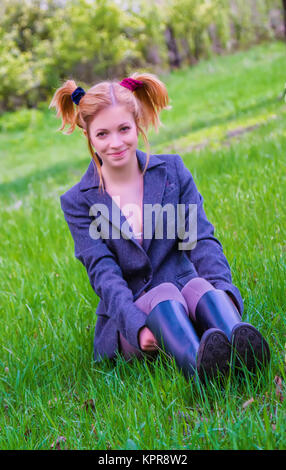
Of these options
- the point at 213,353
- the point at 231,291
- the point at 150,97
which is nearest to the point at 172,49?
the point at 150,97

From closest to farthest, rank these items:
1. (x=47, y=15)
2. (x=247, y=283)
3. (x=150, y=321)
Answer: (x=150, y=321) → (x=247, y=283) → (x=47, y=15)

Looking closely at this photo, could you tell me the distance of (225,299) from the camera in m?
2.06

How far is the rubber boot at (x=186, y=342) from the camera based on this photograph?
1792 mm

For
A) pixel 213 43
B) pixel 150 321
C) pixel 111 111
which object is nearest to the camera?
pixel 150 321

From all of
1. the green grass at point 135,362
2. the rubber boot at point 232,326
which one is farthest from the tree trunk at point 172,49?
the rubber boot at point 232,326

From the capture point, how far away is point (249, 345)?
5.98 ft

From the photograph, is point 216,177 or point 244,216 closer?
point 244,216

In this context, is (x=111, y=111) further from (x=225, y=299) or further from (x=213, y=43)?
(x=213, y=43)

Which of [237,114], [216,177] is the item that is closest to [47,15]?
[237,114]

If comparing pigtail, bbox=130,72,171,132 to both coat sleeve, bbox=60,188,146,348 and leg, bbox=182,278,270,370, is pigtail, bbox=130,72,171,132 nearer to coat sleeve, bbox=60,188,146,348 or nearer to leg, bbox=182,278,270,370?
coat sleeve, bbox=60,188,146,348

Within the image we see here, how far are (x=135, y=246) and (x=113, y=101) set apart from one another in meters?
0.63

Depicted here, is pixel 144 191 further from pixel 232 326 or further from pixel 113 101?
pixel 232 326

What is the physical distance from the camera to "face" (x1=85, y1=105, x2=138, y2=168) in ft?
7.50

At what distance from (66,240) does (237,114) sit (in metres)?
6.01
